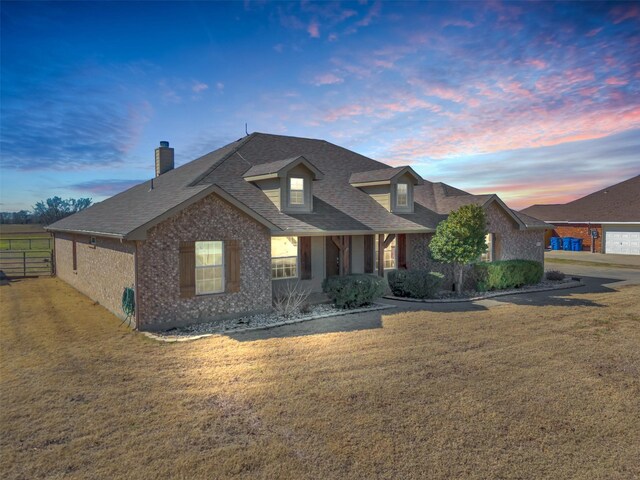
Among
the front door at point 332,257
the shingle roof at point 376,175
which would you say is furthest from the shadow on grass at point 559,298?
the shingle roof at point 376,175

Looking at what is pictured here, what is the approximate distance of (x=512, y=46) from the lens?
13.9 m

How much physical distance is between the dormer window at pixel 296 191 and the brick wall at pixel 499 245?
18.6 feet

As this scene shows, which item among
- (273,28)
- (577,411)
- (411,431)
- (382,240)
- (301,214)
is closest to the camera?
(411,431)

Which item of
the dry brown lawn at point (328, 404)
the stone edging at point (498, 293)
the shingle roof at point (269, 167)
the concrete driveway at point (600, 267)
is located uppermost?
the shingle roof at point (269, 167)

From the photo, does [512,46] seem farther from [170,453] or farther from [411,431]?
[170,453]

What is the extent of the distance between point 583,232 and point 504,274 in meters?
25.4

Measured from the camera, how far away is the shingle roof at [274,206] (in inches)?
564

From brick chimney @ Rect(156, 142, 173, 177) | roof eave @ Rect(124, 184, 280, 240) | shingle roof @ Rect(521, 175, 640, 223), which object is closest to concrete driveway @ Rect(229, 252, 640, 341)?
roof eave @ Rect(124, 184, 280, 240)

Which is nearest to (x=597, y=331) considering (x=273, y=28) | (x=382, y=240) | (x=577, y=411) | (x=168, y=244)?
(x=577, y=411)

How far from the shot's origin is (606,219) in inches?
1400

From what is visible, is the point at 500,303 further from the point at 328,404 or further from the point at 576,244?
the point at 576,244

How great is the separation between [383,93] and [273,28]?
5138 mm

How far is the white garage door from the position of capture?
112ft

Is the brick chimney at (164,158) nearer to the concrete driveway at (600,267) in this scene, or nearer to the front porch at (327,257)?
the front porch at (327,257)
